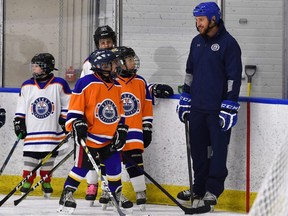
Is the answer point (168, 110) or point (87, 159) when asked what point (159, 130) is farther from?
→ point (87, 159)

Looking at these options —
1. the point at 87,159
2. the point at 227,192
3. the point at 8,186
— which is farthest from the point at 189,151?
the point at 8,186

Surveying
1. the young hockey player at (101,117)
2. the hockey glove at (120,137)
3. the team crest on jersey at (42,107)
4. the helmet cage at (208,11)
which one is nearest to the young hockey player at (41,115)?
the team crest on jersey at (42,107)

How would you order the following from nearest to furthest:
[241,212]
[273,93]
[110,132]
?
1. [110,132]
2. [241,212]
3. [273,93]

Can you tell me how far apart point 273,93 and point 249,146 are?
1.63ft

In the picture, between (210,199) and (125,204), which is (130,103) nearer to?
(125,204)


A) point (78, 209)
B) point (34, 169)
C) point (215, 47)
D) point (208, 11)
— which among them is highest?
point (208, 11)

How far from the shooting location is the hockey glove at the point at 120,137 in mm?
5215

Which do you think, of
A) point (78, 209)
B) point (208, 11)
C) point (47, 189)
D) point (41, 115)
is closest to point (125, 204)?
point (78, 209)

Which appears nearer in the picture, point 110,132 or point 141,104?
point 110,132

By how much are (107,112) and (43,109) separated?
0.85m

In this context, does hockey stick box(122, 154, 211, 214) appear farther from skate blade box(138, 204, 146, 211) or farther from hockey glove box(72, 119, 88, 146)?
hockey glove box(72, 119, 88, 146)

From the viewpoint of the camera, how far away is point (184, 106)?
5660 millimetres

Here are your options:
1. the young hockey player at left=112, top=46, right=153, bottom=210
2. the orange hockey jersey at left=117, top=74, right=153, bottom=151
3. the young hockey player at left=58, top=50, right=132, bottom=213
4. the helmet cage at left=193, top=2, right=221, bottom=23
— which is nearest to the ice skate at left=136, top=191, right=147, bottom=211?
the young hockey player at left=112, top=46, right=153, bottom=210

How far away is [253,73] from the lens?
245 inches
